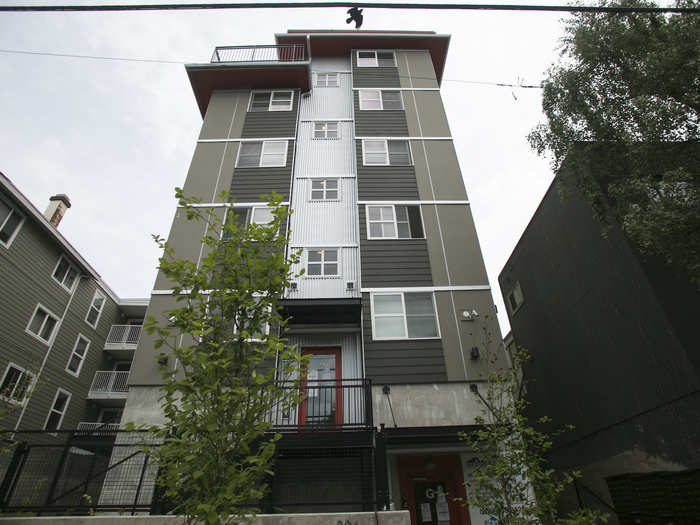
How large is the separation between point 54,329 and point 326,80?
16.8m

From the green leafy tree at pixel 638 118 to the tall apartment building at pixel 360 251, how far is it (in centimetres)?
380

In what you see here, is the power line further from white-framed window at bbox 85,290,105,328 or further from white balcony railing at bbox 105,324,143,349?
white balcony railing at bbox 105,324,143,349

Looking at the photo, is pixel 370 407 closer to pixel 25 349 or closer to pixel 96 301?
pixel 25 349

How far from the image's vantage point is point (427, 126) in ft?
52.9

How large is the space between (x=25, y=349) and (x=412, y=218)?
16.1 metres

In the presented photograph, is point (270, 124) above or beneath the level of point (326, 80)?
beneath

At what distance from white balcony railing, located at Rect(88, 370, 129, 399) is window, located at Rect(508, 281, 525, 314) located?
18723mm

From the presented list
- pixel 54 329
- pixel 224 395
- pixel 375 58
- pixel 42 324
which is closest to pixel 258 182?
pixel 375 58

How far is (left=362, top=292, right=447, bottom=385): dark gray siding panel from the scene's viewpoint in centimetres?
1036

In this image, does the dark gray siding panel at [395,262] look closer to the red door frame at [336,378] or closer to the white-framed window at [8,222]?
the red door frame at [336,378]

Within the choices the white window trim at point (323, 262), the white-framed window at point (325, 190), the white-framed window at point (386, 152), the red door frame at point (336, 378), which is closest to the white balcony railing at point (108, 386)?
the white window trim at point (323, 262)

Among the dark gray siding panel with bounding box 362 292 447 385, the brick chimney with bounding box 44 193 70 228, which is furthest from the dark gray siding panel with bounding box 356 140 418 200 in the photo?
the brick chimney with bounding box 44 193 70 228

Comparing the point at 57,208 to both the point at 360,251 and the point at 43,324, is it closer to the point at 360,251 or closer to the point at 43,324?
the point at 43,324

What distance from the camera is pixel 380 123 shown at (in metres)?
16.3
